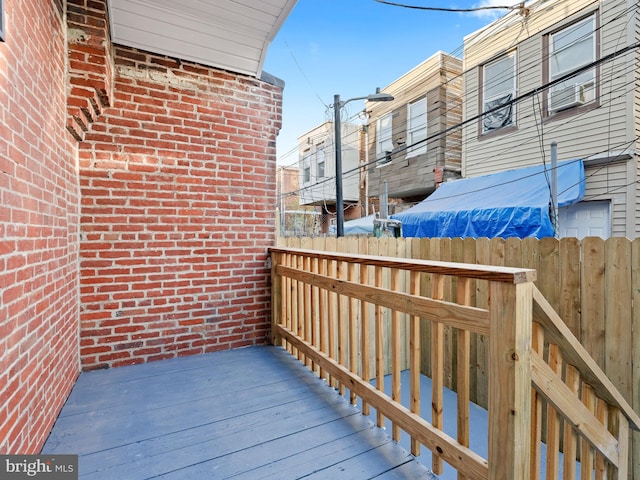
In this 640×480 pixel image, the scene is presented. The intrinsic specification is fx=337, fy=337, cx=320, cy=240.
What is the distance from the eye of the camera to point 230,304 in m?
3.23

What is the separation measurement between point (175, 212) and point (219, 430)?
1.86m

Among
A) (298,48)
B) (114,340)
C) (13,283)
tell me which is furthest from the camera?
(298,48)

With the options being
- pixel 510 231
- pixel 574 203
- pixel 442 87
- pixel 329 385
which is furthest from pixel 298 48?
pixel 329 385

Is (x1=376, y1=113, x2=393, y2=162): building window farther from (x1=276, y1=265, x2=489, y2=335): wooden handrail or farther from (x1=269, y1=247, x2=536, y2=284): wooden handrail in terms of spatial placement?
(x1=269, y1=247, x2=536, y2=284): wooden handrail

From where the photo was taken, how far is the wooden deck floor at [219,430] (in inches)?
63.8

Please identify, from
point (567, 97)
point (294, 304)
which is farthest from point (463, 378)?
point (567, 97)

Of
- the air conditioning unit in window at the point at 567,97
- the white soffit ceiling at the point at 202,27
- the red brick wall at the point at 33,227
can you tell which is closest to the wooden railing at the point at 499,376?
the red brick wall at the point at 33,227

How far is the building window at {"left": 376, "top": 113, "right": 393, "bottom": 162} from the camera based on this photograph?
34.0 ft

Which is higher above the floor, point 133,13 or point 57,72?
point 133,13

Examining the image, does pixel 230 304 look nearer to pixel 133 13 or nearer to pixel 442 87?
pixel 133 13

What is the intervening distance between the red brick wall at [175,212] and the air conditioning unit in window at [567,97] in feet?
18.2

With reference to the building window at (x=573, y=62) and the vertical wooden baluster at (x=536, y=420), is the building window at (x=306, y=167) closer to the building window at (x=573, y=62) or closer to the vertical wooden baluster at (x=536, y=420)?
the building window at (x=573, y=62)

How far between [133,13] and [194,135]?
96cm

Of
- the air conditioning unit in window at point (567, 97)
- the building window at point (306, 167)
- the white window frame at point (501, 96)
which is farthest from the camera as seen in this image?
the building window at point (306, 167)
